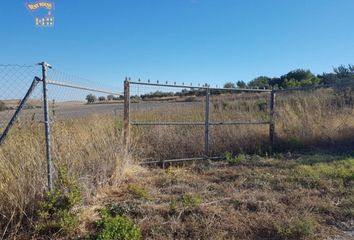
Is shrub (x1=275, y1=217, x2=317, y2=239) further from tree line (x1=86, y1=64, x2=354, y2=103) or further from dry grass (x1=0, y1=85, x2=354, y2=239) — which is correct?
tree line (x1=86, y1=64, x2=354, y2=103)

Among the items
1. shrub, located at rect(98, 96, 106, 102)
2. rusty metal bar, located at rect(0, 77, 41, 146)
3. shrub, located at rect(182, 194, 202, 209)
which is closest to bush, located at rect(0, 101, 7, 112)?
rusty metal bar, located at rect(0, 77, 41, 146)

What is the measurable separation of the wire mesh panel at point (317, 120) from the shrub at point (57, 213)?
7.08 m

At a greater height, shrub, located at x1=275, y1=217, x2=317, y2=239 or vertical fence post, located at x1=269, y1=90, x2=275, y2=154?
vertical fence post, located at x1=269, y1=90, x2=275, y2=154

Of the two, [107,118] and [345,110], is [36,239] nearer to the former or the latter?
[107,118]

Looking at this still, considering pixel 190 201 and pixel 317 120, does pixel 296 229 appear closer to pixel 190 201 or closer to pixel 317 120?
pixel 190 201

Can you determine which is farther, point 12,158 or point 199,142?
point 199,142

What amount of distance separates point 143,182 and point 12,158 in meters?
2.77

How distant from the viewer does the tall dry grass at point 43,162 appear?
13.8 ft

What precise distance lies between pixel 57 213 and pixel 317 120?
8509 mm

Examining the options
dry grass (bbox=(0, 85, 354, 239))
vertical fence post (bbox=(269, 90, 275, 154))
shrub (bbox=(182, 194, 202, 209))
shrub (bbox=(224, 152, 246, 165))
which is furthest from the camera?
vertical fence post (bbox=(269, 90, 275, 154))

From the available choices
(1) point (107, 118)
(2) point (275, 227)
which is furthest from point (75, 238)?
(1) point (107, 118)

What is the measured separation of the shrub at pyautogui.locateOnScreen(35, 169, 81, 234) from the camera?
416cm

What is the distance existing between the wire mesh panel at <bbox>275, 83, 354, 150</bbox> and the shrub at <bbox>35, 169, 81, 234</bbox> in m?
7.08

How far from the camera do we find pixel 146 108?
28.5 feet
